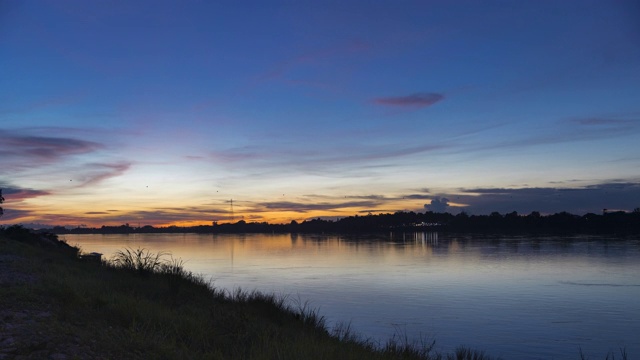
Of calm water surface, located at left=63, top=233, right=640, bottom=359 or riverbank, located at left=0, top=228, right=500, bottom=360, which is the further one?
calm water surface, located at left=63, top=233, right=640, bottom=359

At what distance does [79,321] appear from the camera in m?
9.02

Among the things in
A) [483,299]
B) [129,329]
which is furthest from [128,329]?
[483,299]

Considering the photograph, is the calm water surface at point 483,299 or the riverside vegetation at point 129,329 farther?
the calm water surface at point 483,299

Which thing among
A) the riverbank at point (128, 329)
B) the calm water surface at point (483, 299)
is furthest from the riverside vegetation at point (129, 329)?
the calm water surface at point (483, 299)

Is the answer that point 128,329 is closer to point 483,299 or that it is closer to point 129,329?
point 129,329

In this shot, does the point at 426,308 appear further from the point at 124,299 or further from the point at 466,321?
the point at 124,299

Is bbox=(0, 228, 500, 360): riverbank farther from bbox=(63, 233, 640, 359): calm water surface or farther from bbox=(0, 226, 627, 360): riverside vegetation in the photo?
bbox=(63, 233, 640, 359): calm water surface

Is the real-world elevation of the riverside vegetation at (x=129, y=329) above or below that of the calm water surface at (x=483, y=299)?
above

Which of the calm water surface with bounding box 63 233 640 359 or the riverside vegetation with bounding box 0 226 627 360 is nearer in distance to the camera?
the riverside vegetation with bounding box 0 226 627 360

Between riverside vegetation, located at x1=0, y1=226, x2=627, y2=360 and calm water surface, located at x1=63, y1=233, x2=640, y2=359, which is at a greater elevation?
riverside vegetation, located at x1=0, y1=226, x2=627, y2=360

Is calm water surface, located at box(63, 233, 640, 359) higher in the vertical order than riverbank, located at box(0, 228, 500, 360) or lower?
lower

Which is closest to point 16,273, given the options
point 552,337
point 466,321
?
point 466,321

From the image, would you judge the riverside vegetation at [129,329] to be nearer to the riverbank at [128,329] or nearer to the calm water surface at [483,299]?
A: the riverbank at [128,329]

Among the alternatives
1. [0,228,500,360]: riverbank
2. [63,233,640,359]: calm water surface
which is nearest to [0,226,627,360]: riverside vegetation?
[0,228,500,360]: riverbank
